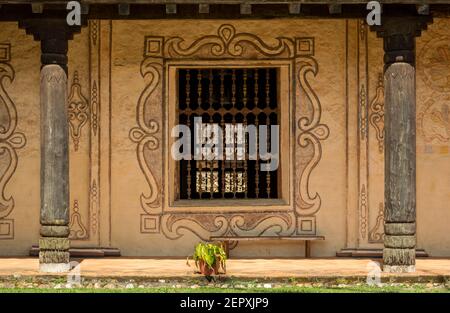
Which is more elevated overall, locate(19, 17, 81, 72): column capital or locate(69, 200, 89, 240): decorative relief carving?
locate(19, 17, 81, 72): column capital

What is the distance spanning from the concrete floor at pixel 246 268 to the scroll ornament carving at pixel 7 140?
0.91 metres

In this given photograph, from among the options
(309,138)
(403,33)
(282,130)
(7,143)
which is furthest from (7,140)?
(403,33)

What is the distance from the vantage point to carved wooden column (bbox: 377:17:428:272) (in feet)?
39.5

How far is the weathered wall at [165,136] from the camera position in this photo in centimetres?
1394

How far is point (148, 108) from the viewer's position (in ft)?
46.0

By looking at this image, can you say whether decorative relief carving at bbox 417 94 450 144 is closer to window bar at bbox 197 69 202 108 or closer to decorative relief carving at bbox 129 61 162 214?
window bar at bbox 197 69 202 108

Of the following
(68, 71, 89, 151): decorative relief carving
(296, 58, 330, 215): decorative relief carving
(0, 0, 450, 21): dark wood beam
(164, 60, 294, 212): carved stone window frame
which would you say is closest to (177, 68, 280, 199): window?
(164, 60, 294, 212): carved stone window frame

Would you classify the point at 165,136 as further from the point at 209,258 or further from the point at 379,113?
the point at 379,113

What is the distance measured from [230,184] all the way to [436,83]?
3.09 m

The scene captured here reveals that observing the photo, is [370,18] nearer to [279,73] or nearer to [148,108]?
[279,73]

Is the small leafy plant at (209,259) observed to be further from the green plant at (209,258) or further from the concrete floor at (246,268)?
the concrete floor at (246,268)

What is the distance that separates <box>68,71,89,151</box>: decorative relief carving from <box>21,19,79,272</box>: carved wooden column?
69.2 inches

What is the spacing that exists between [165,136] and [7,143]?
2.10m
